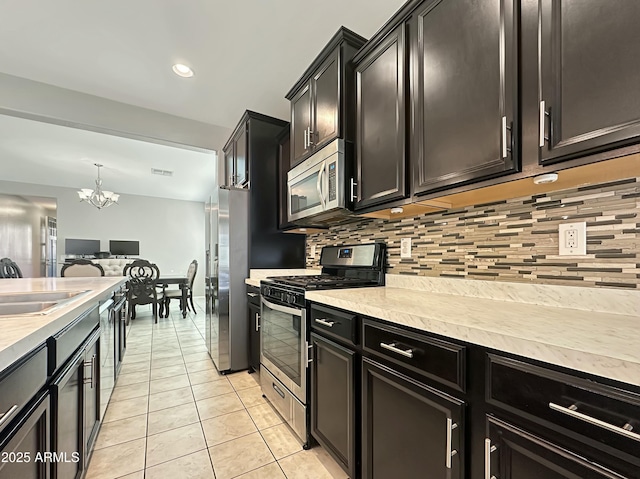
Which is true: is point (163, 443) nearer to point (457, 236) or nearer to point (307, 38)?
point (457, 236)

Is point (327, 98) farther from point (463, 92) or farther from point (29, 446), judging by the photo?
point (29, 446)

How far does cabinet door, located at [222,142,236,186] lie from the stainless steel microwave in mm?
1133

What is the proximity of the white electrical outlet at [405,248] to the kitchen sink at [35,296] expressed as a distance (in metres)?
1.91

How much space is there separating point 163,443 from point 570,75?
245 cm

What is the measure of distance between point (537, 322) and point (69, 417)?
1.69m

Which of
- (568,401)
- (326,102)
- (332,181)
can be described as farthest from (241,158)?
(568,401)

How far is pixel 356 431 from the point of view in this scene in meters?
1.21

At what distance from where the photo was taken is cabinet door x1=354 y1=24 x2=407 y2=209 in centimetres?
140

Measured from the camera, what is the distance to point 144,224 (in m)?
7.54

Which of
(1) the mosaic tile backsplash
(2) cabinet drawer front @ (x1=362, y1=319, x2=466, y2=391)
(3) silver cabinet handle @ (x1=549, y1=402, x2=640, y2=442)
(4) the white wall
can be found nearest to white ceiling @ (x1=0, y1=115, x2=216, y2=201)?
(4) the white wall

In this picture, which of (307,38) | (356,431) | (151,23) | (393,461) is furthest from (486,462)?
(151,23)

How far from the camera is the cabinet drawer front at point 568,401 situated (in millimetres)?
523

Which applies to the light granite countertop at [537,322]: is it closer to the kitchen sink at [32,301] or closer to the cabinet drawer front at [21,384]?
the cabinet drawer front at [21,384]

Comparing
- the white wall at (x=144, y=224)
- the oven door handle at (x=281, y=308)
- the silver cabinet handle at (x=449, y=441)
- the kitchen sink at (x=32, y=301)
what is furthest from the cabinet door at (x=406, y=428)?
the white wall at (x=144, y=224)
